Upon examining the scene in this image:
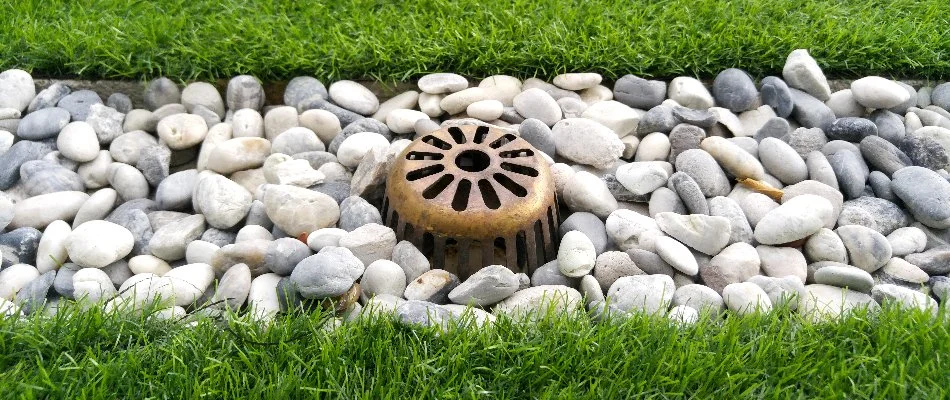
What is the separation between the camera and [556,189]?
2.56 meters

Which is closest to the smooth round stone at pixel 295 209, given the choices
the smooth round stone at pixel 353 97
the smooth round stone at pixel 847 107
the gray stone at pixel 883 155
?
the smooth round stone at pixel 353 97

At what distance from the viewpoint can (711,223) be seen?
7.72ft

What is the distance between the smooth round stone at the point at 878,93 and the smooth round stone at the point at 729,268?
0.96m

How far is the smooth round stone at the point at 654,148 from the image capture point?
8.99 ft

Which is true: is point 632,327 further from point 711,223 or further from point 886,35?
point 886,35

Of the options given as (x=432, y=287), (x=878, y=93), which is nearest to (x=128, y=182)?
(x=432, y=287)

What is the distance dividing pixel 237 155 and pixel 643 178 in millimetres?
1301

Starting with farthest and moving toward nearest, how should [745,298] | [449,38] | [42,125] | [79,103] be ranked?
[449,38]
[79,103]
[42,125]
[745,298]

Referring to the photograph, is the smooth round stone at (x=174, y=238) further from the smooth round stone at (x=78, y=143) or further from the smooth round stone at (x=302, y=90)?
the smooth round stone at (x=302, y=90)

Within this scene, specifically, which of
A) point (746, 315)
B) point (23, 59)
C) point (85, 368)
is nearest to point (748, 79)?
point (746, 315)

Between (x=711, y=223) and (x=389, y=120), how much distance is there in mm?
1152

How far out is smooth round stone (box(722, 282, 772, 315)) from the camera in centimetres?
211

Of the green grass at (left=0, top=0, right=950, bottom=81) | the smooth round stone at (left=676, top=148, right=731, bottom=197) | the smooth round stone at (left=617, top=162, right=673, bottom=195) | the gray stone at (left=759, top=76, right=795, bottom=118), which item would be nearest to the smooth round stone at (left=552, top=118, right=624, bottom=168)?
the smooth round stone at (left=617, top=162, right=673, bottom=195)

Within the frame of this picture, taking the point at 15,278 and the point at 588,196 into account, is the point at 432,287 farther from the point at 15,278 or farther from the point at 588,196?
the point at 15,278
